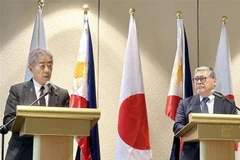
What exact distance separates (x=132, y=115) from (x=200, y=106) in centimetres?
88

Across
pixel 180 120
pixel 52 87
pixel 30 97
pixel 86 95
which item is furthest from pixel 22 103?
pixel 180 120

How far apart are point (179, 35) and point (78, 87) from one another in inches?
51.6

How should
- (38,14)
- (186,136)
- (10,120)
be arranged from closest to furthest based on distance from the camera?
(10,120), (186,136), (38,14)

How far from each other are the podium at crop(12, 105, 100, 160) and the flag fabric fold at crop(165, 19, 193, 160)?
2.35m

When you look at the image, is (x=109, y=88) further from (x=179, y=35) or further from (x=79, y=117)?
(x=79, y=117)

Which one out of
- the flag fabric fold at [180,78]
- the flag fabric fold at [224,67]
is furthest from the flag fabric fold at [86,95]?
the flag fabric fold at [224,67]

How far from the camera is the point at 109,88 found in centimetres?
532

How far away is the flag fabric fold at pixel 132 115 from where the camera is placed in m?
4.60

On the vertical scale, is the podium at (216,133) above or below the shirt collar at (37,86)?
below

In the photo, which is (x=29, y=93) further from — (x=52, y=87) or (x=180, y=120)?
(x=180, y=120)

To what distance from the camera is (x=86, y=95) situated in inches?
180

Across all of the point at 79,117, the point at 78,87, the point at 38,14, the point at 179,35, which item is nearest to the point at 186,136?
the point at 79,117

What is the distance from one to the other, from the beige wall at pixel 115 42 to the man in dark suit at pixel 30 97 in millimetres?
1669

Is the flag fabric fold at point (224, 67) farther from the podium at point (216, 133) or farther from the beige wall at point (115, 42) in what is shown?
the podium at point (216, 133)
